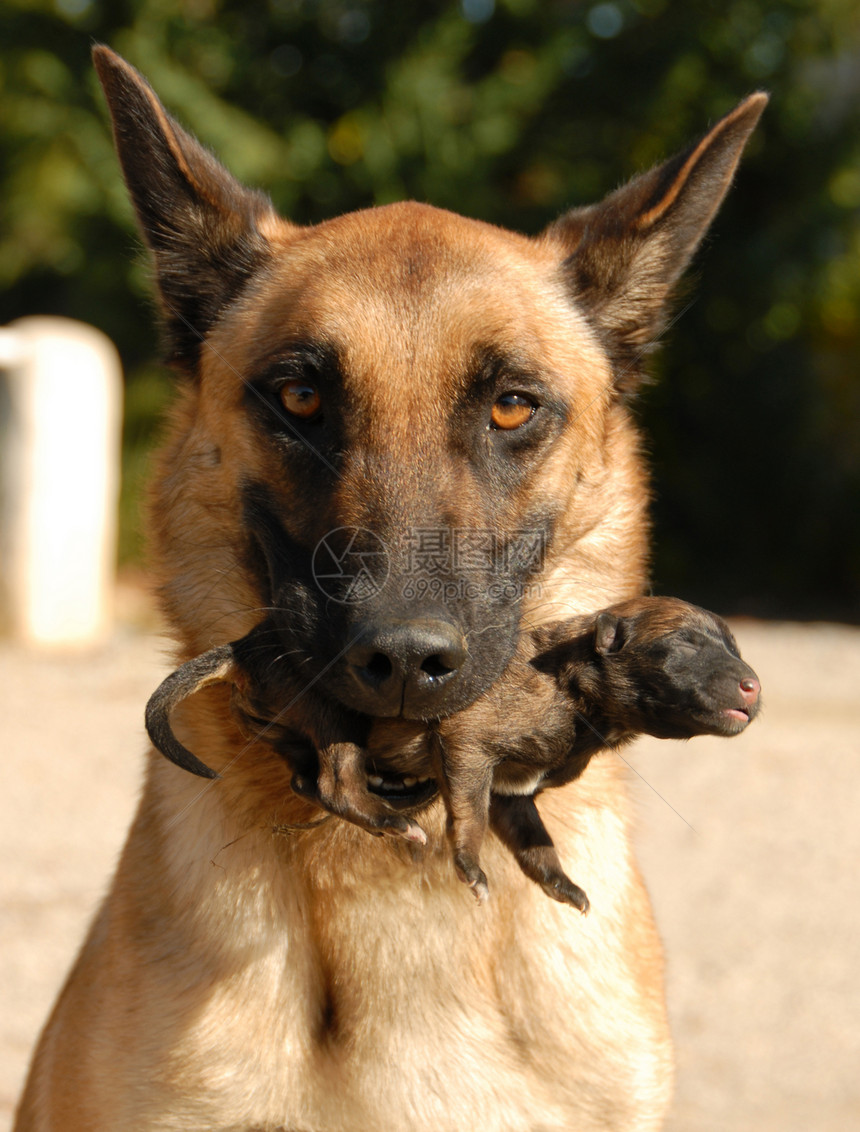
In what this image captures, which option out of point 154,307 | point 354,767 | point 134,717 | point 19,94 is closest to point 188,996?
point 354,767

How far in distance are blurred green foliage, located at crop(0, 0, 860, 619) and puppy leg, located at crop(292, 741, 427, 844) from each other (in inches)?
355

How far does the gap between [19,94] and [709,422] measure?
25.2ft

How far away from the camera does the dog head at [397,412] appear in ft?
7.16

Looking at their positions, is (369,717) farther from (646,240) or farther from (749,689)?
(646,240)

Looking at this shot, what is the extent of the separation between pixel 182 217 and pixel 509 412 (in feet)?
2.95

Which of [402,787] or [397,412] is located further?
[397,412]

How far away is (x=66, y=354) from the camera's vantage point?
29.4 ft

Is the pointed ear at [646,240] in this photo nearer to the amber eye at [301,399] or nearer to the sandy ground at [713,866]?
the amber eye at [301,399]

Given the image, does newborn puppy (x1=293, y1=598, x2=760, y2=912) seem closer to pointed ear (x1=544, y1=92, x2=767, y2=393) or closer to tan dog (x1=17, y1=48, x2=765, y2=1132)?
tan dog (x1=17, y1=48, x2=765, y2=1132)

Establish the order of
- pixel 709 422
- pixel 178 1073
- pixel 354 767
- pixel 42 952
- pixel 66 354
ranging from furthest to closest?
pixel 709 422
pixel 66 354
pixel 42 952
pixel 178 1073
pixel 354 767

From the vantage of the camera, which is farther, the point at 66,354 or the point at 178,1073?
the point at 66,354

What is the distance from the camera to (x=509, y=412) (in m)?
2.56

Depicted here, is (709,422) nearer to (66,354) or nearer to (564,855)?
(66,354)

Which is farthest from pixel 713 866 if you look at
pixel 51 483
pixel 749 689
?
pixel 51 483
